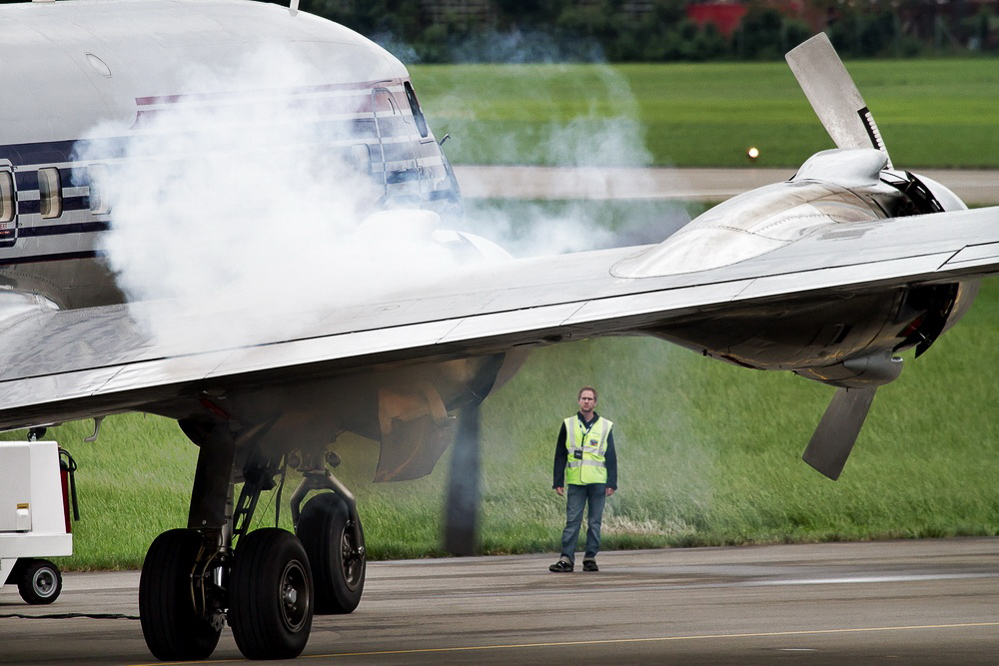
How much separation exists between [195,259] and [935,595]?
305 inches

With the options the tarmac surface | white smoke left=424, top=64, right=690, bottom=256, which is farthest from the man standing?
the tarmac surface

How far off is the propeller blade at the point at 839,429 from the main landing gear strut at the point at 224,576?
144 inches

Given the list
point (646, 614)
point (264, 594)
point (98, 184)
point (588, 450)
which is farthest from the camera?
point (588, 450)

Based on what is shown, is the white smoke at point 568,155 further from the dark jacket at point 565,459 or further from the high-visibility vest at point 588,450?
the high-visibility vest at point 588,450

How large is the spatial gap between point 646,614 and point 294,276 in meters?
4.85

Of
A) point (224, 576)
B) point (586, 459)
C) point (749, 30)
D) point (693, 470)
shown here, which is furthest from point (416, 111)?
point (749, 30)

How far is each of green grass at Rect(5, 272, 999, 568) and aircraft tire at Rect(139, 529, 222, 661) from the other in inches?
402

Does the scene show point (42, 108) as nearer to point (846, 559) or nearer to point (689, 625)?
point (689, 625)

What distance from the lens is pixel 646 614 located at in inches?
601

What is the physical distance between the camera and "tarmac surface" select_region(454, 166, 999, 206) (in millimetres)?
40628

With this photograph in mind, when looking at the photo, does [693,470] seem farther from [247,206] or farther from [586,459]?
[247,206]

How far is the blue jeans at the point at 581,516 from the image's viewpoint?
20250mm

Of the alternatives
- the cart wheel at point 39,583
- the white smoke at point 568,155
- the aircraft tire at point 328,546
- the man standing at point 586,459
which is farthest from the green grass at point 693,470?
the aircraft tire at point 328,546

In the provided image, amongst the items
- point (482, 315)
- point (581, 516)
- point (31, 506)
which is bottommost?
point (581, 516)
